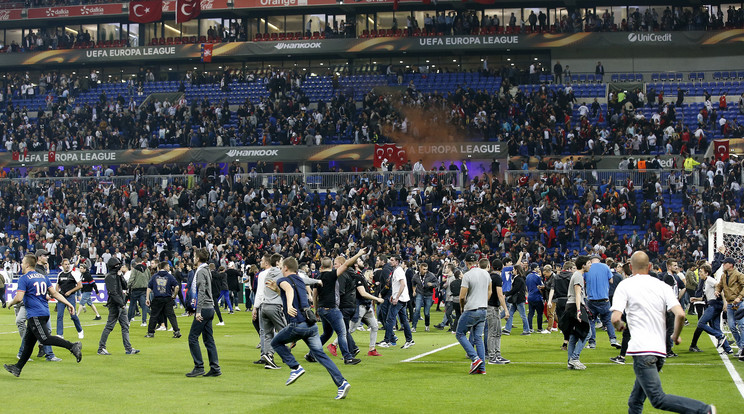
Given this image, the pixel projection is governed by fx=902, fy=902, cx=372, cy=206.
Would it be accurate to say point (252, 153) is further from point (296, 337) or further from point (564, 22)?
point (296, 337)

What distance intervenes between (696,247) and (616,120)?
12.8 meters

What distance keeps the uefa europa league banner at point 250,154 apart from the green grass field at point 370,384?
1133 inches

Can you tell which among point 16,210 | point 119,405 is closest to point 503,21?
point 16,210

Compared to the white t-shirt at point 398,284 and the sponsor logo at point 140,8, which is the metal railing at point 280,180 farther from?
the white t-shirt at point 398,284

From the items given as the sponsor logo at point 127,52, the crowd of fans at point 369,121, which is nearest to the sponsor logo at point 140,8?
the sponsor logo at point 127,52

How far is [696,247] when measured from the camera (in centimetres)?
3519

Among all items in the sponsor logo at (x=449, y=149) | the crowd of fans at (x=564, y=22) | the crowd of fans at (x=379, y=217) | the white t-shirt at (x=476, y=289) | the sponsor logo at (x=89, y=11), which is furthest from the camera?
the sponsor logo at (x=89, y=11)

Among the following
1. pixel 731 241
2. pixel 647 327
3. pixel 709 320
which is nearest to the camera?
pixel 647 327

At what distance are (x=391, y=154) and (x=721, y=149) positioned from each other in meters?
15.9

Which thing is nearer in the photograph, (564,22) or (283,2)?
(564,22)

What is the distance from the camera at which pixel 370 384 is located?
1370cm

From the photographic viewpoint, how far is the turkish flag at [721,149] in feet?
135

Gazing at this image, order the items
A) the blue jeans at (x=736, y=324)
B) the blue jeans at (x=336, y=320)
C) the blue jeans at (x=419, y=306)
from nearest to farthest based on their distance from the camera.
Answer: the blue jeans at (x=336, y=320) < the blue jeans at (x=736, y=324) < the blue jeans at (x=419, y=306)

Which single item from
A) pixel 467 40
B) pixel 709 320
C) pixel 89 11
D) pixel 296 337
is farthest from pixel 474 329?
pixel 89 11
